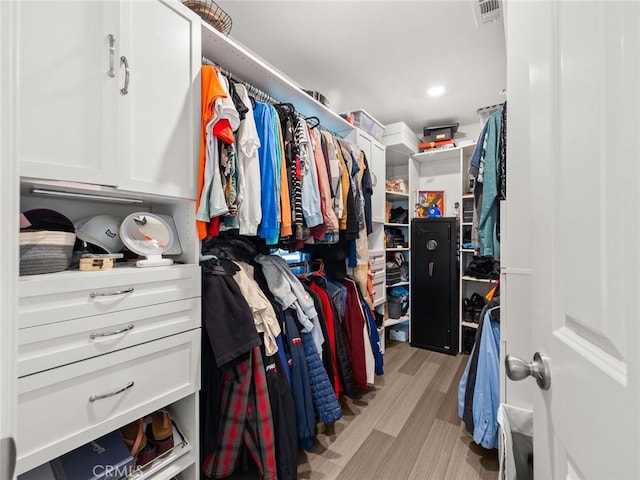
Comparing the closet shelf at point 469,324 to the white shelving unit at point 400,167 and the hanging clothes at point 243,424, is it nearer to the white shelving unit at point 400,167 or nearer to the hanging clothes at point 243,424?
the white shelving unit at point 400,167

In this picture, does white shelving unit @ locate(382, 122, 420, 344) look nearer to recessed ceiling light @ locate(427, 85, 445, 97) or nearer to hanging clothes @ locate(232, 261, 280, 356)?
recessed ceiling light @ locate(427, 85, 445, 97)

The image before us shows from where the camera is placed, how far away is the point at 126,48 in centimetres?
98

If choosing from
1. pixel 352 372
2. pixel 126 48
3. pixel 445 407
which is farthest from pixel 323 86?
pixel 445 407

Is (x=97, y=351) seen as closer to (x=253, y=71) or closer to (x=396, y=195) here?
(x=253, y=71)

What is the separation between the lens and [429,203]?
3316 mm

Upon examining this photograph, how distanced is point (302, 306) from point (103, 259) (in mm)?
962

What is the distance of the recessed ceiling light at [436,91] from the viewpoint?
241cm

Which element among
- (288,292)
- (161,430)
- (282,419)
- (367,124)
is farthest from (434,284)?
(161,430)

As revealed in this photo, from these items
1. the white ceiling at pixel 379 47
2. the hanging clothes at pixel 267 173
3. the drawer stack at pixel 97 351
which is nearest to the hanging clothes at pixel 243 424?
the drawer stack at pixel 97 351

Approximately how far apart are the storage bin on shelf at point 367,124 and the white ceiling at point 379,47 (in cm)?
20

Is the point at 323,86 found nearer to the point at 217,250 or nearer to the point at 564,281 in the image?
the point at 217,250

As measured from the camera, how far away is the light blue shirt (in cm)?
150

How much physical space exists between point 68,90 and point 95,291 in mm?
643

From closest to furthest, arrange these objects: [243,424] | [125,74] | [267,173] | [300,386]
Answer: [125,74]
[243,424]
[267,173]
[300,386]
